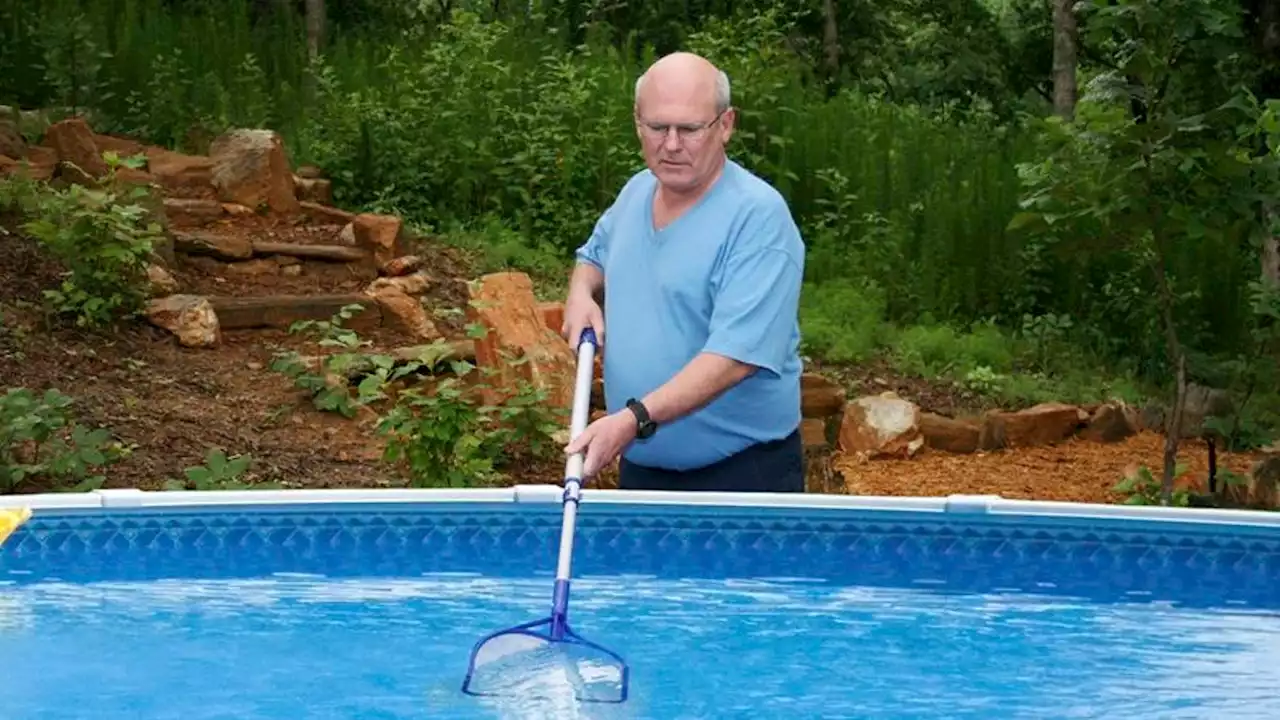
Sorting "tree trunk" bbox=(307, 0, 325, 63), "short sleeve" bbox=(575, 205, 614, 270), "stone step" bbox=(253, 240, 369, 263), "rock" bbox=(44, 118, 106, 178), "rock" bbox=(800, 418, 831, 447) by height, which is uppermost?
"tree trunk" bbox=(307, 0, 325, 63)

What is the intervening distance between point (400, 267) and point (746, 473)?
19.2 feet

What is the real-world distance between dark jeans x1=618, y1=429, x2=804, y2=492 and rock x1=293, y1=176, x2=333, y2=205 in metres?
7.06

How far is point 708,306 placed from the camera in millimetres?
3664

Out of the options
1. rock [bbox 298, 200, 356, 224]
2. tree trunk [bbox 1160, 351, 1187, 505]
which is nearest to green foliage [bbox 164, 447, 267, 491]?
tree trunk [bbox 1160, 351, 1187, 505]

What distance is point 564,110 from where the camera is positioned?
11586 millimetres

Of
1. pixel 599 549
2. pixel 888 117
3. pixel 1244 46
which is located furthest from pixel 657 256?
pixel 888 117

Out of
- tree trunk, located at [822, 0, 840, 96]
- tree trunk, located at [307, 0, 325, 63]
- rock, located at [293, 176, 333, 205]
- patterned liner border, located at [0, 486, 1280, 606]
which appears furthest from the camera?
tree trunk, located at [822, 0, 840, 96]

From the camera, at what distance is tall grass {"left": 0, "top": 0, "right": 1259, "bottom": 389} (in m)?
10.8

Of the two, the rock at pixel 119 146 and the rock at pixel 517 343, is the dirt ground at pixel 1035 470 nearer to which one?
the rock at pixel 517 343

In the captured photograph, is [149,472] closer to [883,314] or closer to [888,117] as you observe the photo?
[883,314]

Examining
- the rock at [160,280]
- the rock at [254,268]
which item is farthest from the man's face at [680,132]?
the rock at [254,268]

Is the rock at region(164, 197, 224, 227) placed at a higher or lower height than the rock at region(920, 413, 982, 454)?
higher

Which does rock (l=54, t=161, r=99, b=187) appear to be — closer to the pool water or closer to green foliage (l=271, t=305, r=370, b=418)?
green foliage (l=271, t=305, r=370, b=418)

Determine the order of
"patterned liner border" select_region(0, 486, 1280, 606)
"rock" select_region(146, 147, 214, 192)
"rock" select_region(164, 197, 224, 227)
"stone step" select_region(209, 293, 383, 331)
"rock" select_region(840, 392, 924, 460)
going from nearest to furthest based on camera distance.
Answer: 1. "patterned liner border" select_region(0, 486, 1280, 606)
2. "rock" select_region(840, 392, 924, 460)
3. "stone step" select_region(209, 293, 383, 331)
4. "rock" select_region(164, 197, 224, 227)
5. "rock" select_region(146, 147, 214, 192)
